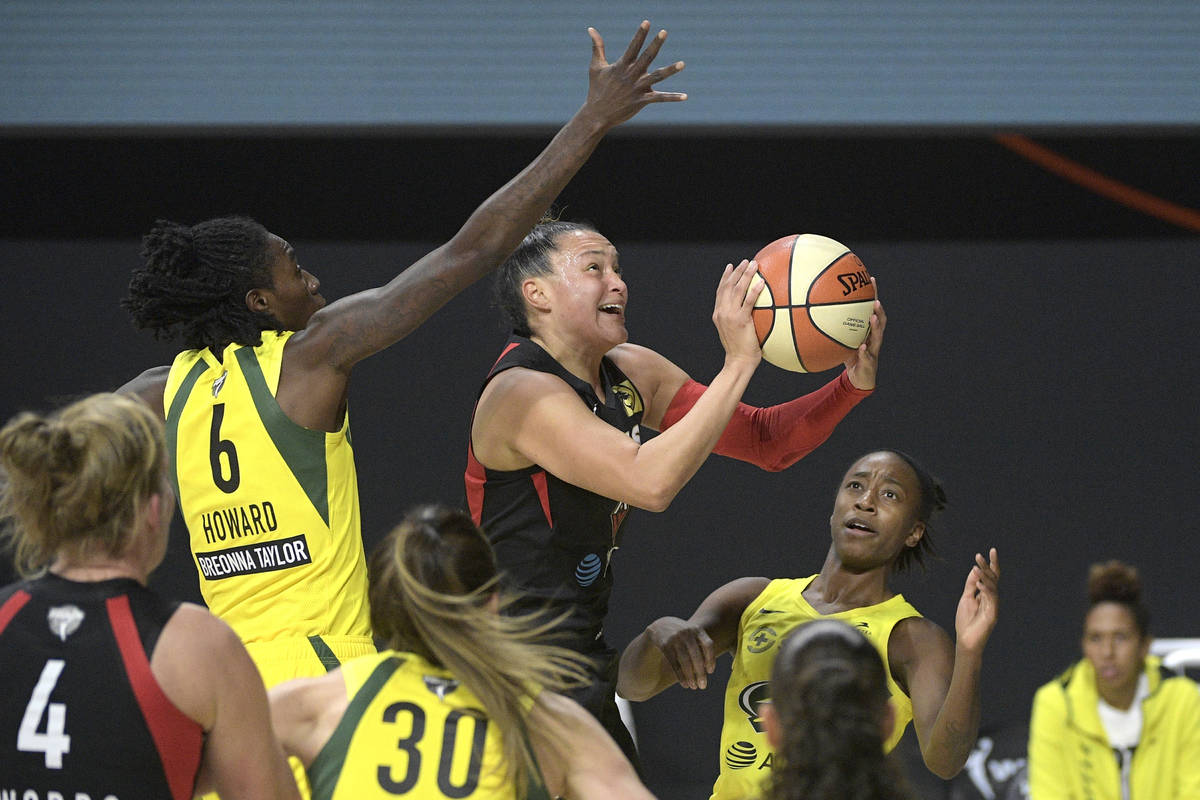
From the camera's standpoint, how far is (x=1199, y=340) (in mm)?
6051

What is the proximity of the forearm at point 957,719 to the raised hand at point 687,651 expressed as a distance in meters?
0.56

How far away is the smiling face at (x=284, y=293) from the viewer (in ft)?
11.4

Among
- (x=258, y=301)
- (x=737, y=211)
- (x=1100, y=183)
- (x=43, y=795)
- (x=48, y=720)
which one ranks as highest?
(x=1100, y=183)

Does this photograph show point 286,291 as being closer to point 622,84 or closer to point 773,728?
point 622,84

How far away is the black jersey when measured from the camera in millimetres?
2055

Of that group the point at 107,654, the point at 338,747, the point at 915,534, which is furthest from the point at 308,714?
the point at 915,534

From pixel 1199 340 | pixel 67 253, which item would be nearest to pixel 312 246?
pixel 67 253

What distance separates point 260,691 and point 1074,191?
485 centimetres

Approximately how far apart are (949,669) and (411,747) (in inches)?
71.5

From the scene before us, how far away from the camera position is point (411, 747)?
7.02 feet

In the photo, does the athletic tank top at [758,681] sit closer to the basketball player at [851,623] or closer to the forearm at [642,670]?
the basketball player at [851,623]

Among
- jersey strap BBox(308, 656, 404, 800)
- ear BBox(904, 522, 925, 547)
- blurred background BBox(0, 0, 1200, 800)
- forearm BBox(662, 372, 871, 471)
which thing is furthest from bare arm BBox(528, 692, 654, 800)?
blurred background BBox(0, 0, 1200, 800)

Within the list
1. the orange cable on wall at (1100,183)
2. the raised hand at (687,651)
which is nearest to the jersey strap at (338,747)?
the raised hand at (687,651)

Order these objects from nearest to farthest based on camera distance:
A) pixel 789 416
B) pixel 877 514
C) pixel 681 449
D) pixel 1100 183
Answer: pixel 681 449 < pixel 877 514 < pixel 789 416 < pixel 1100 183
